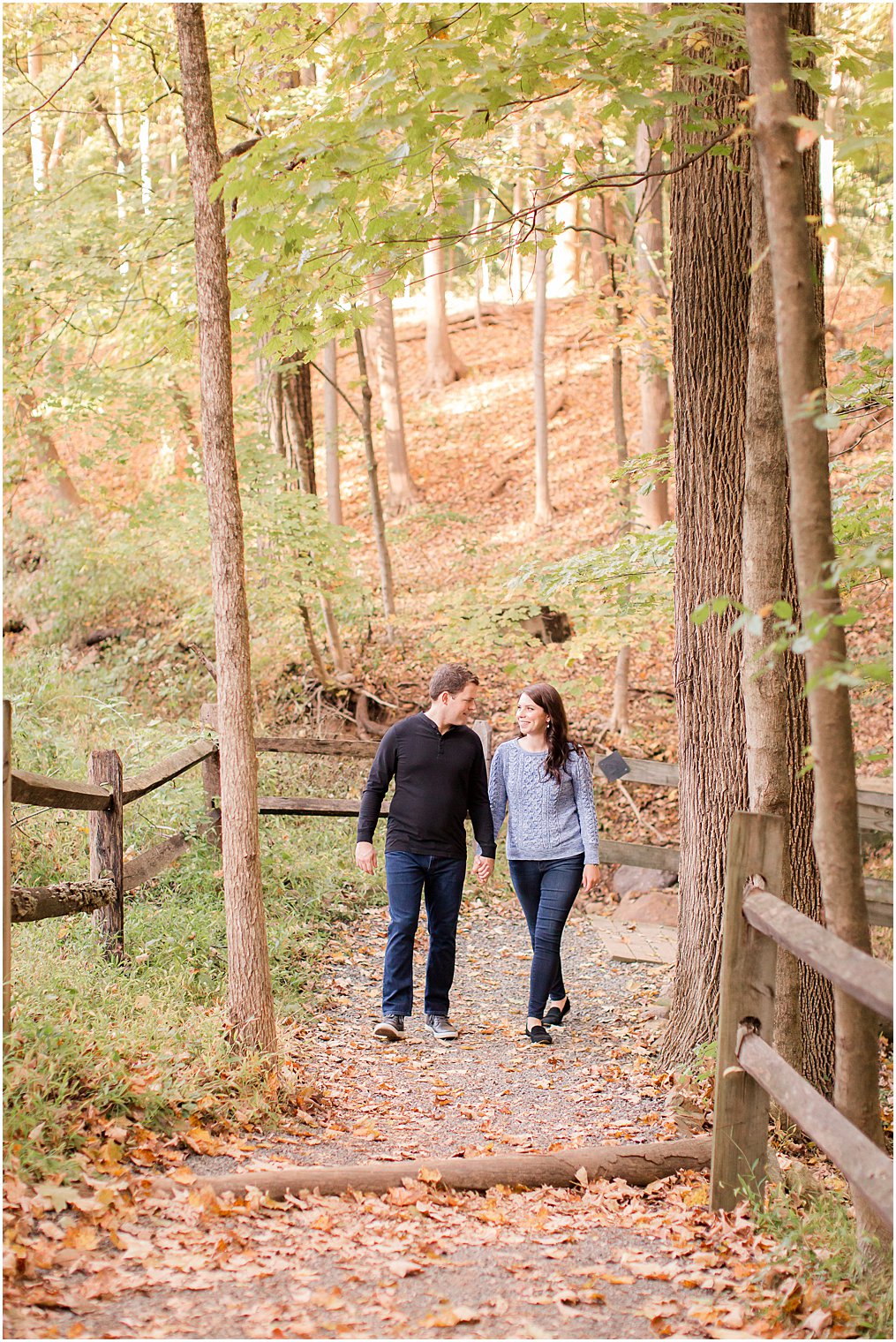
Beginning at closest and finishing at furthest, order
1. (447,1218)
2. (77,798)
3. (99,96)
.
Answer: (447,1218), (77,798), (99,96)

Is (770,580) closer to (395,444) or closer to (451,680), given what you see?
(451,680)

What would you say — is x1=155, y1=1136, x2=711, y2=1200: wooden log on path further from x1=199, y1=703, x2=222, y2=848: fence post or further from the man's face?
x1=199, y1=703, x2=222, y2=848: fence post

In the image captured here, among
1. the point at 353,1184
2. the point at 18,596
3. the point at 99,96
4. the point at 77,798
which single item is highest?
the point at 99,96

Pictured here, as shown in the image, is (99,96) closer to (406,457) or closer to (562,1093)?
(406,457)

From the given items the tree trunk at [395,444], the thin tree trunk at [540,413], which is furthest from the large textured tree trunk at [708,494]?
the tree trunk at [395,444]

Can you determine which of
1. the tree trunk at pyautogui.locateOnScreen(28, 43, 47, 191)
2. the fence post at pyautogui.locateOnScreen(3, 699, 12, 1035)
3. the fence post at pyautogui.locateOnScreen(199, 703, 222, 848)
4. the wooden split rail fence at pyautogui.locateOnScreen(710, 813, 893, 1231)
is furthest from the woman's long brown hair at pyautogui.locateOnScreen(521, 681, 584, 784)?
the tree trunk at pyautogui.locateOnScreen(28, 43, 47, 191)

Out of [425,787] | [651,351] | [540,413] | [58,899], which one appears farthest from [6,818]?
[540,413]

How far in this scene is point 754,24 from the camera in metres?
3.01

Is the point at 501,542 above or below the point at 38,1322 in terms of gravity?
above

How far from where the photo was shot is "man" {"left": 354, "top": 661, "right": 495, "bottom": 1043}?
235 inches

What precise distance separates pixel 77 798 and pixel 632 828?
26.6 feet

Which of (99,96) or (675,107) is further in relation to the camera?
(99,96)

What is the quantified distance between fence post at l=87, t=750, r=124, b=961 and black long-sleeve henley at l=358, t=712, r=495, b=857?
4.53ft

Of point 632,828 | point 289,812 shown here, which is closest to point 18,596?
point 289,812
